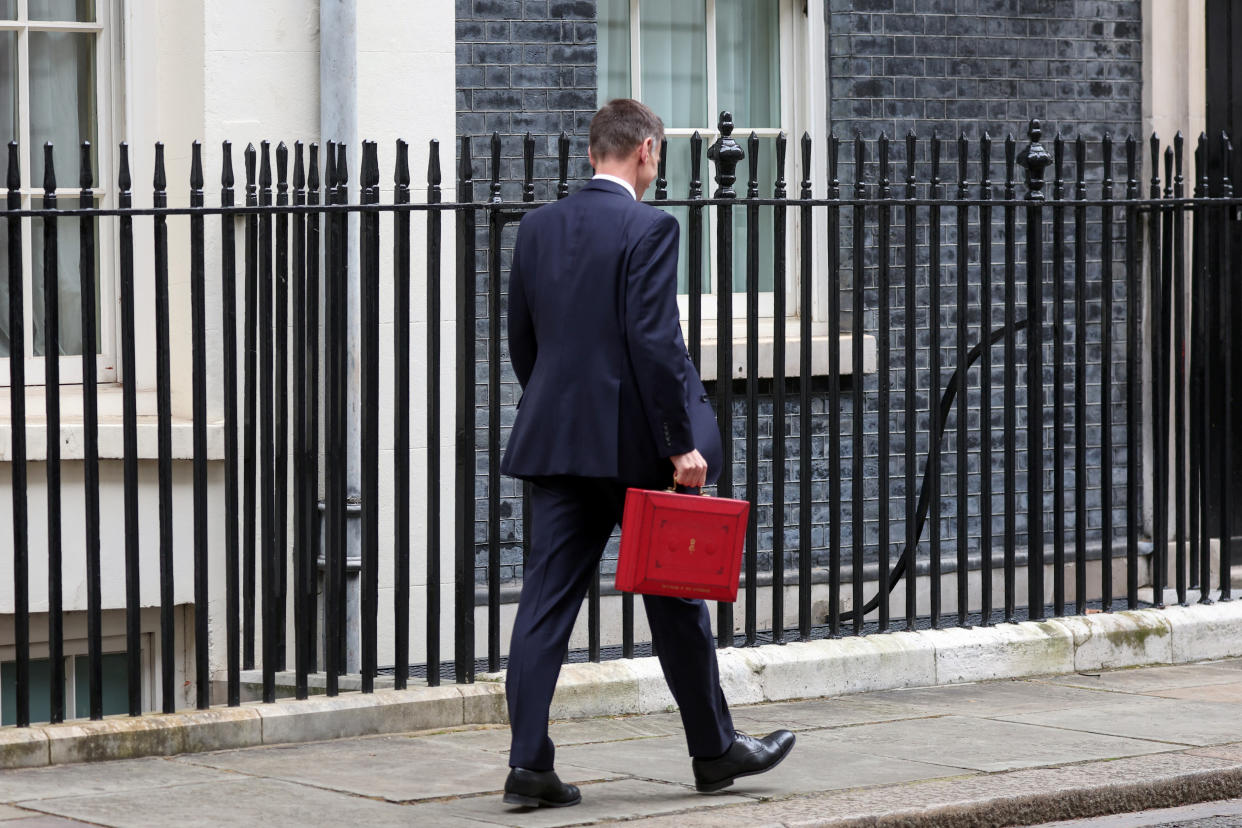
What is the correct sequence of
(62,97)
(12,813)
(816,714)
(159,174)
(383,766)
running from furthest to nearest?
(62,97)
(816,714)
(159,174)
(383,766)
(12,813)

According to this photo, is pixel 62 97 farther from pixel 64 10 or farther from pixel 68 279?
pixel 68 279

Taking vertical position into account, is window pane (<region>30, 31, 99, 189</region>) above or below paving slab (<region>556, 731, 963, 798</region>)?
above

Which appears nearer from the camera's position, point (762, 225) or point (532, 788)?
point (532, 788)

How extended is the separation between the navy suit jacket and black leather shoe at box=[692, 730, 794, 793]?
78cm

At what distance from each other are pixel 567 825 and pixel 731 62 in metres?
5.15

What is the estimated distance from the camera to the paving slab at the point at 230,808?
516cm

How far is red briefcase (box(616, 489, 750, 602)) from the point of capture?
5.25 meters

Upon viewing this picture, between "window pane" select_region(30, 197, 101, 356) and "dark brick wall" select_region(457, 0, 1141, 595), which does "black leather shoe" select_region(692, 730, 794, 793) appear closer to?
"dark brick wall" select_region(457, 0, 1141, 595)

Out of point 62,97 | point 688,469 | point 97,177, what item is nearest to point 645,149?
point 688,469

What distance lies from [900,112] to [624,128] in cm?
426

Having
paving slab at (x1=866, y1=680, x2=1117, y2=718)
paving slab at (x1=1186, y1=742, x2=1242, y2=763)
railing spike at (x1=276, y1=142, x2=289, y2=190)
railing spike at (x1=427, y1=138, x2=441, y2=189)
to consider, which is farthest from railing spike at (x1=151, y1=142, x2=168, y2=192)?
paving slab at (x1=1186, y1=742, x2=1242, y2=763)

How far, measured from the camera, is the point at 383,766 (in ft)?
19.6

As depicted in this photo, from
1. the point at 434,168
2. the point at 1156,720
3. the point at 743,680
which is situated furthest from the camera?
the point at 743,680

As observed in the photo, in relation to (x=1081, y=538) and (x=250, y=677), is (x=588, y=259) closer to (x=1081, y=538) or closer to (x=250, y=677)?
(x=250, y=677)
